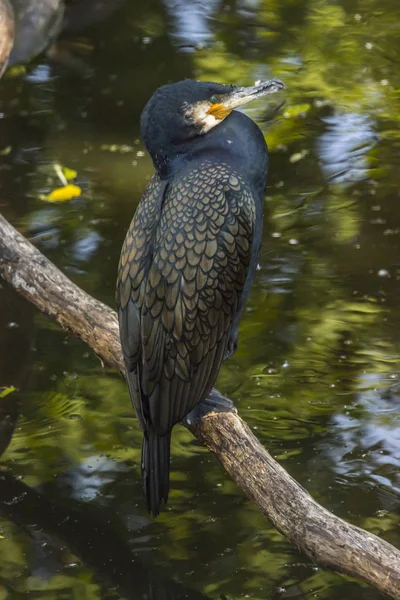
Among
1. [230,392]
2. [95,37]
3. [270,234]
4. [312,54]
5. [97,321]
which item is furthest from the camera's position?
[95,37]

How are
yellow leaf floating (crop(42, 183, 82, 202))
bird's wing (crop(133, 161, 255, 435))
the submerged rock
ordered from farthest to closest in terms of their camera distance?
the submerged rock
yellow leaf floating (crop(42, 183, 82, 202))
bird's wing (crop(133, 161, 255, 435))

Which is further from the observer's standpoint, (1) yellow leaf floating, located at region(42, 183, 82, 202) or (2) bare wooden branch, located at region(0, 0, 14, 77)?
(1) yellow leaf floating, located at region(42, 183, 82, 202)

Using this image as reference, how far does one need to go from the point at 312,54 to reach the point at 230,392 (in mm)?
3156

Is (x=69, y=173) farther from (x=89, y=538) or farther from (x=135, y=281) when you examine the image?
(x=135, y=281)

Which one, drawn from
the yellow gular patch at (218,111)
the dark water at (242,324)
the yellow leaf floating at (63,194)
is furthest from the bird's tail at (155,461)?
the yellow leaf floating at (63,194)

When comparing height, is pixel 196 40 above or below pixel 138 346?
below

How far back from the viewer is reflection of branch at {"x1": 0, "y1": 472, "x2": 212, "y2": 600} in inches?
123

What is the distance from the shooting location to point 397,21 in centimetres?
680

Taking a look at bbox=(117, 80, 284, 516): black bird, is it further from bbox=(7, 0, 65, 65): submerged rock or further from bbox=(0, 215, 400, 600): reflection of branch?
bbox=(7, 0, 65, 65): submerged rock

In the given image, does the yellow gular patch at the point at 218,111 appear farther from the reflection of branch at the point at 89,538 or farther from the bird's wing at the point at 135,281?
the reflection of branch at the point at 89,538

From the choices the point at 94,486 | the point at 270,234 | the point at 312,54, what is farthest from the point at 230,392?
the point at 312,54

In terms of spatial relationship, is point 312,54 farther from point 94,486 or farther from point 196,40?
point 94,486

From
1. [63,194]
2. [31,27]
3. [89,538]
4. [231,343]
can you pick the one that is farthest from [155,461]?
[31,27]

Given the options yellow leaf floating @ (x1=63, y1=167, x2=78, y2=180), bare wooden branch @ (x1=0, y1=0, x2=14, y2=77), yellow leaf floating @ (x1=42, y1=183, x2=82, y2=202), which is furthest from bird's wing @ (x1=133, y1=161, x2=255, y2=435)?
yellow leaf floating @ (x1=63, y1=167, x2=78, y2=180)
